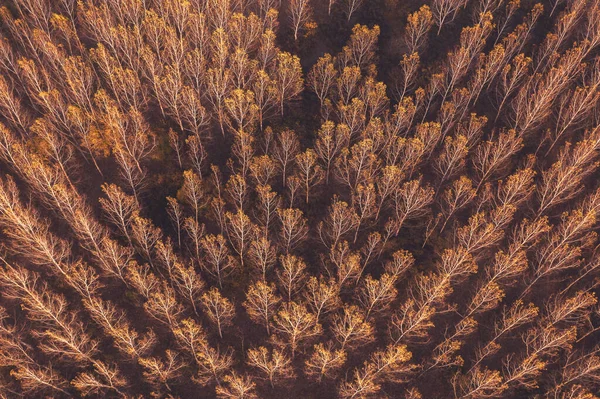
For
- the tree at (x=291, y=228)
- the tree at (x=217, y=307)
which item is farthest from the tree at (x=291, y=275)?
the tree at (x=217, y=307)

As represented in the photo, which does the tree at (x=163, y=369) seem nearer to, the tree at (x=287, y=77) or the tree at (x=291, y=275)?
the tree at (x=291, y=275)

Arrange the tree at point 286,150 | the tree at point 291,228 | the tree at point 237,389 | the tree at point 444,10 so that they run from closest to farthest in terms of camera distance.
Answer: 1. the tree at point 237,389
2. the tree at point 291,228
3. the tree at point 286,150
4. the tree at point 444,10

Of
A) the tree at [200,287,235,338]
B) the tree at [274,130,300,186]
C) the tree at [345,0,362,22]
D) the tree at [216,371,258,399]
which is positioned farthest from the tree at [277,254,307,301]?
the tree at [345,0,362,22]

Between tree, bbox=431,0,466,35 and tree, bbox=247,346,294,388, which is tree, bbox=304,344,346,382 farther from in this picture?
tree, bbox=431,0,466,35

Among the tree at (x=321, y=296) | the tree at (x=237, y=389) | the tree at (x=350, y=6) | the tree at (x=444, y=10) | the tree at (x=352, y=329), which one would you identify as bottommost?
the tree at (x=237, y=389)

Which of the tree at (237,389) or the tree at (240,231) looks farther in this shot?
the tree at (240,231)

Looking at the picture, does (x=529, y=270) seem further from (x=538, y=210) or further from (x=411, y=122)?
(x=411, y=122)

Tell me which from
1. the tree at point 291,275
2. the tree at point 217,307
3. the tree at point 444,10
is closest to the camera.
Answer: the tree at point 217,307
